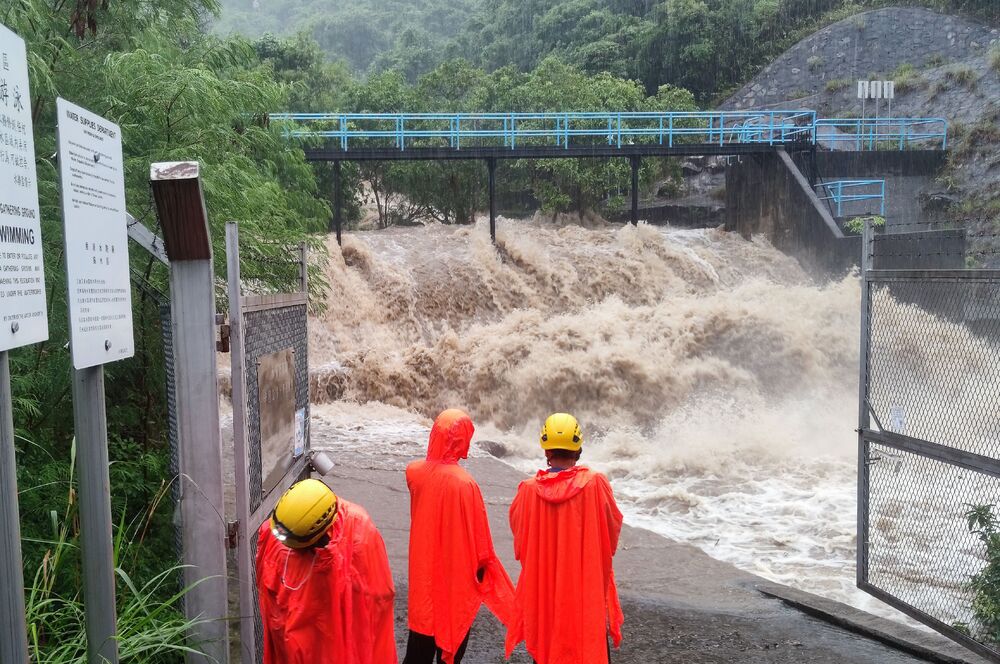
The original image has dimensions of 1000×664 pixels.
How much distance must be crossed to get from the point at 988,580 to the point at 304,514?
11.9 ft

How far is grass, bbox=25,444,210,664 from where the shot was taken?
2.98 metres

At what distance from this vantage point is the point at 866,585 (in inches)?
223

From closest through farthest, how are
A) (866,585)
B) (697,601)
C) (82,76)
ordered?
1. (866,585)
2. (82,76)
3. (697,601)

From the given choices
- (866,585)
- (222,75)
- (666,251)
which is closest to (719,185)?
(666,251)

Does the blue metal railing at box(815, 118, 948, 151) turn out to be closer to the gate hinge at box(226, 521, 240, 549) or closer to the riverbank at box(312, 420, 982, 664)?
the riverbank at box(312, 420, 982, 664)

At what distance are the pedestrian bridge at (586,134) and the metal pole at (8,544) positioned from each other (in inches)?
Result: 706

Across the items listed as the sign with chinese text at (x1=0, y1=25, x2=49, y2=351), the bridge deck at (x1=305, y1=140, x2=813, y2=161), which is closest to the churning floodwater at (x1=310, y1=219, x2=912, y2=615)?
the bridge deck at (x1=305, y1=140, x2=813, y2=161)

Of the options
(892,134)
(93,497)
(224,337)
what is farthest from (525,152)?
(93,497)

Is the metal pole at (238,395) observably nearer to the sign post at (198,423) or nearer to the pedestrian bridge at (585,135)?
the sign post at (198,423)

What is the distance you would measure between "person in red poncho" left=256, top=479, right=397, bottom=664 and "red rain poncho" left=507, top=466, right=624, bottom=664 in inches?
45.0

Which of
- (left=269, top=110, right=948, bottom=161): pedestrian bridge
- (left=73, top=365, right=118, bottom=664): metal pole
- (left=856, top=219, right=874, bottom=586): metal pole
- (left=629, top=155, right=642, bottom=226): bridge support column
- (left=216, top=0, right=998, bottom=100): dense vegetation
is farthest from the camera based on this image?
(left=216, top=0, right=998, bottom=100): dense vegetation

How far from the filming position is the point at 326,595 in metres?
3.29

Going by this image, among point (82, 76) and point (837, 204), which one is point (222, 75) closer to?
point (82, 76)

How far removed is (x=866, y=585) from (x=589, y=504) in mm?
2461
